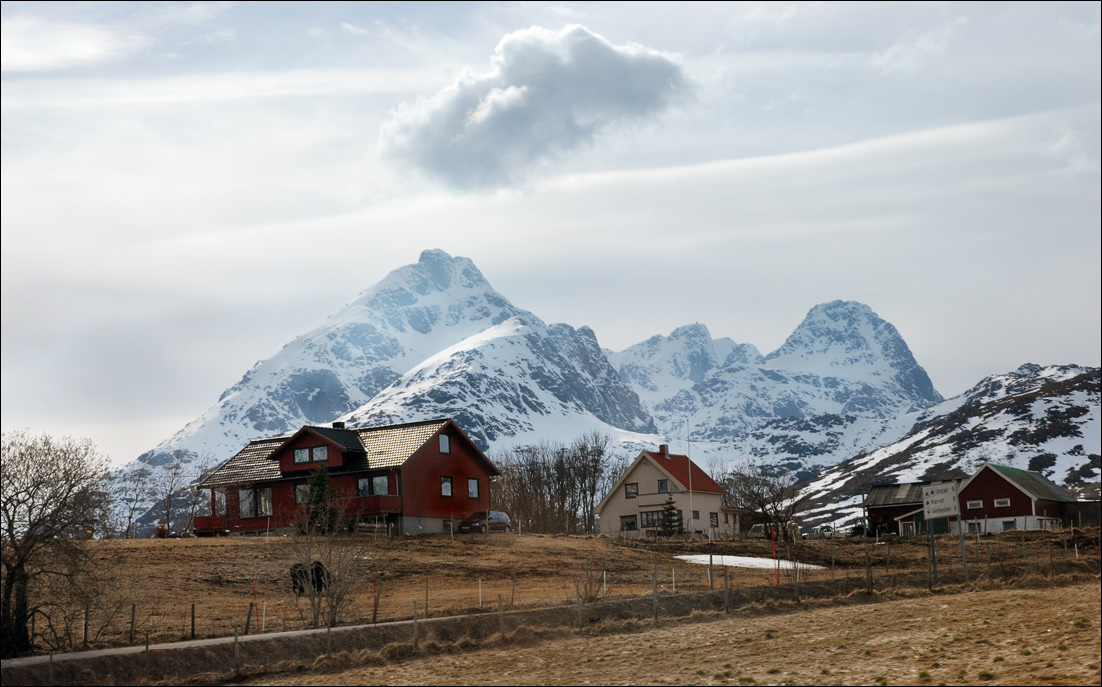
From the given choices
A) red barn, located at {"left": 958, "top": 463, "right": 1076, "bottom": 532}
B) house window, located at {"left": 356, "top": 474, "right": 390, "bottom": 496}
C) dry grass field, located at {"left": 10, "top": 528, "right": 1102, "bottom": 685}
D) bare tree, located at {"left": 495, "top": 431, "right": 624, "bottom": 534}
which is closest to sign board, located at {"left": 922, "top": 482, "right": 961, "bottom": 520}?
dry grass field, located at {"left": 10, "top": 528, "right": 1102, "bottom": 685}

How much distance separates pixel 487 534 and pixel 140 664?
44320 millimetres

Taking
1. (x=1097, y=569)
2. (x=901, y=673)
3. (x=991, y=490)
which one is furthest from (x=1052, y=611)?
(x=991, y=490)

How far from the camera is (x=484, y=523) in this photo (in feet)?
251

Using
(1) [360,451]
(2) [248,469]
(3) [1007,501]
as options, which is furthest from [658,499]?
(2) [248,469]

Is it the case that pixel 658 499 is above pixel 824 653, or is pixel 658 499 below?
above

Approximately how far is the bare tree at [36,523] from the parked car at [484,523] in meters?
45.9

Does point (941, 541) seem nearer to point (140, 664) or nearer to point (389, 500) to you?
point (389, 500)

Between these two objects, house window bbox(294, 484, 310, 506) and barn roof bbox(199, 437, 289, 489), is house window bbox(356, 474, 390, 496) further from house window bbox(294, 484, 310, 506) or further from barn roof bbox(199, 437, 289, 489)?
barn roof bbox(199, 437, 289, 489)

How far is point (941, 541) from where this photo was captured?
237 feet

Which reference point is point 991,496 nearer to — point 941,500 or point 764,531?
point 764,531

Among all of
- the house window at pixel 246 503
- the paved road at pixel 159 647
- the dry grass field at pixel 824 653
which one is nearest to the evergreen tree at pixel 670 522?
the house window at pixel 246 503

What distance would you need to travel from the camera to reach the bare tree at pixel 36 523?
2992cm

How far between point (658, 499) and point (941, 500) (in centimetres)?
5556

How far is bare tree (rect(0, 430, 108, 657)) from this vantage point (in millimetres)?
29922
